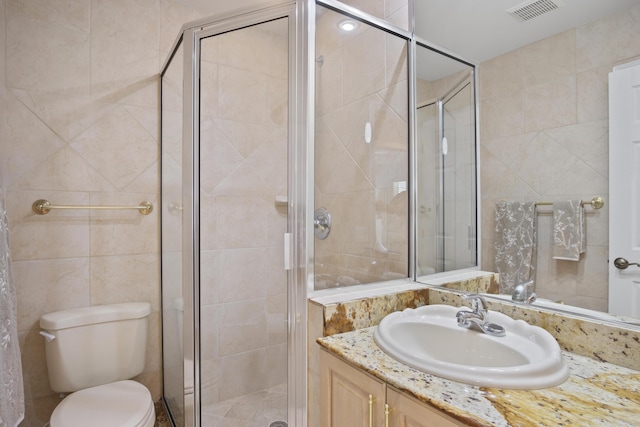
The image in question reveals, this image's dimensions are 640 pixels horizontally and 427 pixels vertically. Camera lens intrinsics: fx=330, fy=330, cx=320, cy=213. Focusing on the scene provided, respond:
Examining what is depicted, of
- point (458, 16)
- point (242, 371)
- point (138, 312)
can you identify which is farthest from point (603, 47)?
point (138, 312)

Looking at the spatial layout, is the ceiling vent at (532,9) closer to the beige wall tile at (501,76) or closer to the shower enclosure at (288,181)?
the beige wall tile at (501,76)

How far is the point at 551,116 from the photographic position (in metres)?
1.01

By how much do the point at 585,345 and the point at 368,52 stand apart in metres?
1.27

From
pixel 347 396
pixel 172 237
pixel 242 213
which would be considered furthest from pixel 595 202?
pixel 172 237

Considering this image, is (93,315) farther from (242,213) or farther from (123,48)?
(123,48)

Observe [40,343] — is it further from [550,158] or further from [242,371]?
[550,158]

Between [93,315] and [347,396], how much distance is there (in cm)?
138

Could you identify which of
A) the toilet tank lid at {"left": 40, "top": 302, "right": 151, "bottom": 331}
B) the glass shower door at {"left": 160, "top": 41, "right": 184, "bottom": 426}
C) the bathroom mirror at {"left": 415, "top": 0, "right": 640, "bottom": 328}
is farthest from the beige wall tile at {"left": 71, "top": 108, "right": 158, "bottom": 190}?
the bathroom mirror at {"left": 415, "top": 0, "right": 640, "bottom": 328}

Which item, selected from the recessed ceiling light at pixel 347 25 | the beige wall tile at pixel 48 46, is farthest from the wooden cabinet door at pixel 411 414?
the beige wall tile at pixel 48 46

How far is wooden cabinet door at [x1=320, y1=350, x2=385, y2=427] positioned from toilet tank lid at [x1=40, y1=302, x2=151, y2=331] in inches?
46.6

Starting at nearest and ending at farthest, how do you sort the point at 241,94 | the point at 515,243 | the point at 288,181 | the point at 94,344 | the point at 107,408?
the point at 515,243 < the point at 288,181 < the point at 107,408 < the point at 241,94 < the point at 94,344

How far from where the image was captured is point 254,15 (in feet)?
4.12

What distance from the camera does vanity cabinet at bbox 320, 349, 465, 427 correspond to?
0.74m

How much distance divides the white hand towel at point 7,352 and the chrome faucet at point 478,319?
1.43 meters
